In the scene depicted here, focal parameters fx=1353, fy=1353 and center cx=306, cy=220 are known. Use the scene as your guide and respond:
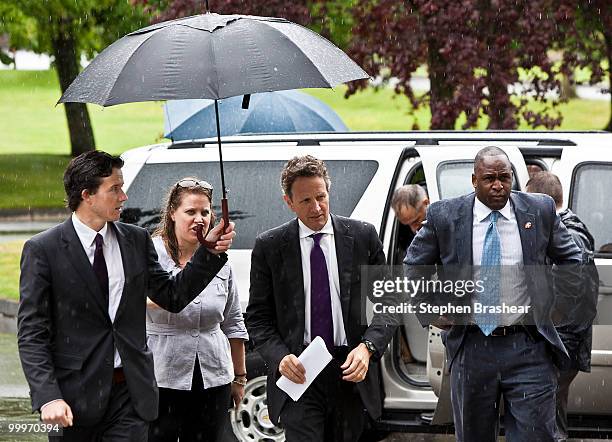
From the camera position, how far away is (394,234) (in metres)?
8.45

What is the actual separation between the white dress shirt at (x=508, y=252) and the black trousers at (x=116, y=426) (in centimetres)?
179

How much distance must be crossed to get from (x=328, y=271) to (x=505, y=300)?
88cm

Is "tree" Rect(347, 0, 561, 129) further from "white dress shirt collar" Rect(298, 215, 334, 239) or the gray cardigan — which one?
"white dress shirt collar" Rect(298, 215, 334, 239)

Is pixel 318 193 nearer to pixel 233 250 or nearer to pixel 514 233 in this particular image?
→ pixel 514 233

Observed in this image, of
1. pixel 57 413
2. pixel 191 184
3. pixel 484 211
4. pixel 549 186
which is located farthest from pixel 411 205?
pixel 57 413

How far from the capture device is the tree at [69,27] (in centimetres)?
2911

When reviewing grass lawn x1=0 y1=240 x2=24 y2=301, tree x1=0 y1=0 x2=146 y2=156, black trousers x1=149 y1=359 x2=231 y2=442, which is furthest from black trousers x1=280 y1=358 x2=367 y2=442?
tree x1=0 y1=0 x2=146 y2=156

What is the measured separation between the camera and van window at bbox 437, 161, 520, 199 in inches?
329

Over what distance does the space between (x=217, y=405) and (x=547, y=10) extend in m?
8.94

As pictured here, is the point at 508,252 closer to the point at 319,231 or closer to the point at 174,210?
the point at 319,231

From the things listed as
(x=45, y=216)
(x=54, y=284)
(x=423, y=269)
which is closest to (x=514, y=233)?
(x=423, y=269)

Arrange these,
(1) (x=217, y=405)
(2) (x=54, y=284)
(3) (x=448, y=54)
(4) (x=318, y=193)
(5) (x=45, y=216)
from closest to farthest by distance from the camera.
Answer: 1. (2) (x=54, y=284)
2. (4) (x=318, y=193)
3. (1) (x=217, y=405)
4. (3) (x=448, y=54)
5. (5) (x=45, y=216)

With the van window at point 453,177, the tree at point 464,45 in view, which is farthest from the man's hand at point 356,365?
the tree at point 464,45

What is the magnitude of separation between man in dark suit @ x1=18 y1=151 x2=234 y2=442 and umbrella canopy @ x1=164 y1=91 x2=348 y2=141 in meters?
8.65
